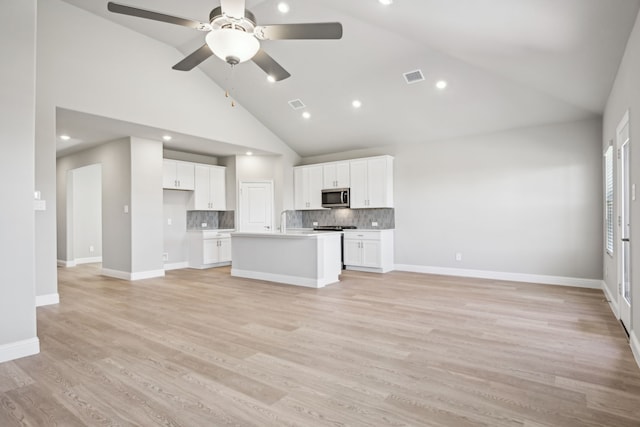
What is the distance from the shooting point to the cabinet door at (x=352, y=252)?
7195 mm

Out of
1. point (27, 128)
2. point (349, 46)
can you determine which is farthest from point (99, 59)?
point (349, 46)

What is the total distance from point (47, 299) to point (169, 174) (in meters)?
3.42

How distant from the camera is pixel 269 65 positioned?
3.56 m

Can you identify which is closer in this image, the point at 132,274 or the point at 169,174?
the point at 132,274

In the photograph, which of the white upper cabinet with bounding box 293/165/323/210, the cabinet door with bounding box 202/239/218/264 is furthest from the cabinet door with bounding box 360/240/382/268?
the cabinet door with bounding box 202/239/218/264

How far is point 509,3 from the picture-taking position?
3068mm

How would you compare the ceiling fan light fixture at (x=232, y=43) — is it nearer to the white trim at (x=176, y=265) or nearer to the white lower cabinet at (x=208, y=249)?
the white lower cabinet at (x=208, y=249)

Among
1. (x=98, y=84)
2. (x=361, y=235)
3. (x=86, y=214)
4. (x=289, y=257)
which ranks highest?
(x=98, y=84)

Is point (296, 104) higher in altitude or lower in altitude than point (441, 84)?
higher

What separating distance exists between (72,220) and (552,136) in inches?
393

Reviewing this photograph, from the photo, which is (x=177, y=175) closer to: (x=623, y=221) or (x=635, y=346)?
(x=623, y=221)

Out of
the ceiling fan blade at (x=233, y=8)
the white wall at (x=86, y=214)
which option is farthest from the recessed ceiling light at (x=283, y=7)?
the white wall at (x=86, y=214)

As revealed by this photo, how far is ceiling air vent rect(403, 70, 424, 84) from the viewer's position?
5248 mm

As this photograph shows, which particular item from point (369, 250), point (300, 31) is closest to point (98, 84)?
point (300, 31)
